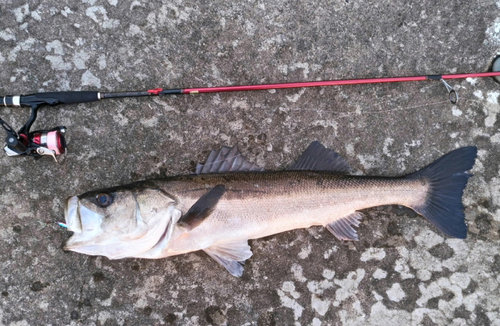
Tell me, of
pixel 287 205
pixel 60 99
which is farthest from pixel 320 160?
pixel 60 99

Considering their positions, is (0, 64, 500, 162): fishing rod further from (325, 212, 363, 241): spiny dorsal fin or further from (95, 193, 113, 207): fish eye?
(325, 212, 363, 241): spiny dorsal fin

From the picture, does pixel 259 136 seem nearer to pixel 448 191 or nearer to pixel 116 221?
pixel 116 221

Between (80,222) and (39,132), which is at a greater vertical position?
(39,132)

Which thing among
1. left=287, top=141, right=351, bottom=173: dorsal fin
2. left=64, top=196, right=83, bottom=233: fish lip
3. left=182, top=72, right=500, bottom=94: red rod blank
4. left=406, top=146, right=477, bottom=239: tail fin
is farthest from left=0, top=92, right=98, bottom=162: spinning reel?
left=406, top=146, right=477, bottom=239: tail fin

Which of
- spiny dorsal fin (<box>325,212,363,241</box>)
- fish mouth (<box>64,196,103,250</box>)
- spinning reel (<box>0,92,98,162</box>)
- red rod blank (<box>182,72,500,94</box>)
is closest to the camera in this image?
fish mouth (<box>64,196,103,250</box>)

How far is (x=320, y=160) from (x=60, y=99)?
7.71 feet

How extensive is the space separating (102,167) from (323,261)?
2.22 m

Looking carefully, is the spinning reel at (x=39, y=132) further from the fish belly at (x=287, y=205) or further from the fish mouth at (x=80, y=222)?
the fish belly at (x=287, y=205)

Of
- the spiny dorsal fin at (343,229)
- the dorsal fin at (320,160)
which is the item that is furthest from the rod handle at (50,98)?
the spiny dorsal fin at (343,229)

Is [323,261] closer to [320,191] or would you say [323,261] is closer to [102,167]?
[320,191]

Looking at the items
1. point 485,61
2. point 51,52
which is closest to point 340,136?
point 485,61

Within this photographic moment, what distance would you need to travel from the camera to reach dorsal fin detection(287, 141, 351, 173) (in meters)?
2.88

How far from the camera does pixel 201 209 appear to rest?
256 cm

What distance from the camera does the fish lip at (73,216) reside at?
2.51 metres
